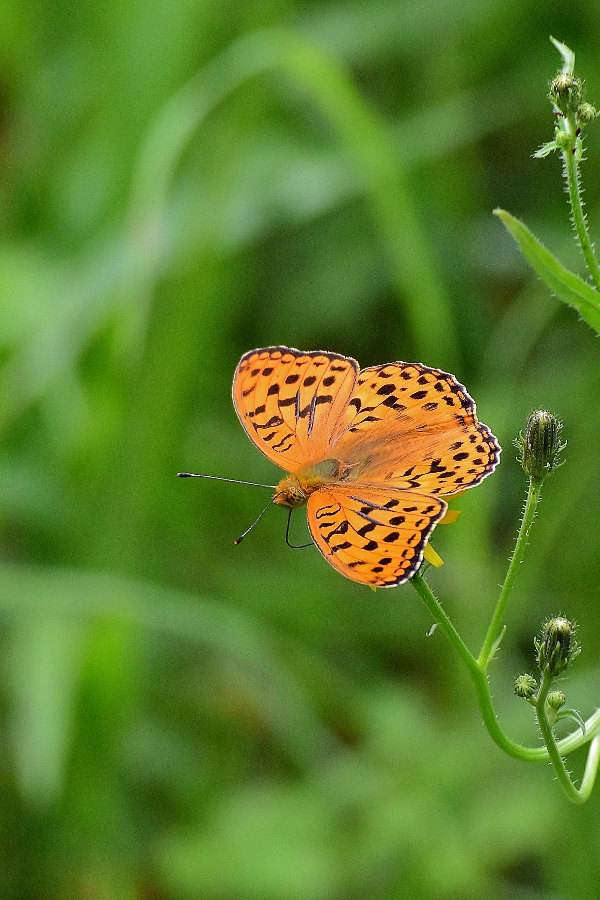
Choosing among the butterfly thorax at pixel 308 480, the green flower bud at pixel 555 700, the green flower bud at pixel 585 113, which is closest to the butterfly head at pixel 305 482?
the butterfly thorax at pixel 308 480

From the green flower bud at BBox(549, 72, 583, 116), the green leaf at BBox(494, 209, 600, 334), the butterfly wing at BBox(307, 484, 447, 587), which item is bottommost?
the butterfly wing at BBox(307, 484, 447, 587)

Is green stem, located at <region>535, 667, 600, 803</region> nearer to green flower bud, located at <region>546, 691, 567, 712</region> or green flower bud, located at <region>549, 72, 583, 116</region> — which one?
green flower bud, located at <region>546, 691, 567, 712</region>

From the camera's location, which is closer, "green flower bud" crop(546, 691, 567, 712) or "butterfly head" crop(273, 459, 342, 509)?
"green flower bud" crop(546, 691, 567, 712)

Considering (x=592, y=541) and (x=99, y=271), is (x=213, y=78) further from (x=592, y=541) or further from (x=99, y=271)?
(x=592, y=541)

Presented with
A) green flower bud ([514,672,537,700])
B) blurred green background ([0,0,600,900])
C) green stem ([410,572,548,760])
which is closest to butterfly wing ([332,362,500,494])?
green stem ([410,572,548,760])

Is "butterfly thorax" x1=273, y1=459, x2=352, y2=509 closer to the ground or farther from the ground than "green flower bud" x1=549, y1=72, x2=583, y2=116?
closer to the ground

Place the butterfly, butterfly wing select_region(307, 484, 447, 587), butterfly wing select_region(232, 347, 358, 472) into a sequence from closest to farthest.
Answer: butterfly wing select_region(307, 484, 447, 587) < the butterfly < butterfly wing select_region(232, 347, 358, 472)

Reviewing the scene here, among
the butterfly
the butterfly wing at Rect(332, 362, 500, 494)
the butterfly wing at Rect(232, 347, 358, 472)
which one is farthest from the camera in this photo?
the butterfly wing at Rect(232, 347, 358, 472)

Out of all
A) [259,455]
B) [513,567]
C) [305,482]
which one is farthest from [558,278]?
[259,455]
